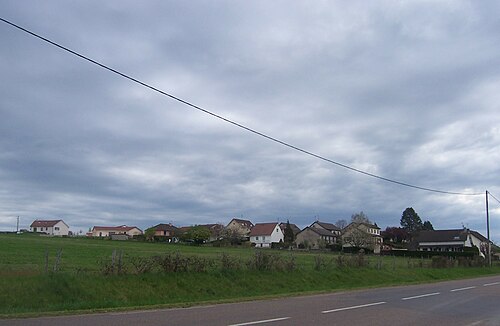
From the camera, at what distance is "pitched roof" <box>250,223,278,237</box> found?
5610 inches

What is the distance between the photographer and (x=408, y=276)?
38.0 m

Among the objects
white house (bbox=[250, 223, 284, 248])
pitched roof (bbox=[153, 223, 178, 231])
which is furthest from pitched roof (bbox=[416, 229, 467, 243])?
pitched roof (bbox=[153, 223, 178, 231])

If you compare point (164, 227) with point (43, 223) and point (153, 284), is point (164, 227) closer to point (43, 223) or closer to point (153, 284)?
point (43, 223)

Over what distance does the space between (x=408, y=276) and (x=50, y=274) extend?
27.6 m

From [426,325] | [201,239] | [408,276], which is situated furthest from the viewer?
[201,239]

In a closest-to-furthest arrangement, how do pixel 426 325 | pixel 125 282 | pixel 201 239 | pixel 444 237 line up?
pixel 426 325
pixel 125 282
pixel 201 239
pixel 444 237

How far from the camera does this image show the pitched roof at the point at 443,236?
418ft

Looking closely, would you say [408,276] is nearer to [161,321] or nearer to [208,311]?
[208,311]

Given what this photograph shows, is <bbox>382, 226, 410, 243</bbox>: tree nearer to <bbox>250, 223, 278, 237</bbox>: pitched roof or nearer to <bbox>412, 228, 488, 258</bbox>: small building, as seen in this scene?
<bbox>412, 228, 488, 258</bbox>: small building

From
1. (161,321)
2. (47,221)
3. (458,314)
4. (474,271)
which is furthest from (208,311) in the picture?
(47,221)

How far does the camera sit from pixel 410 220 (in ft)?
609

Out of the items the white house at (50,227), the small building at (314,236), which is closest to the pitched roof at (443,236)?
the small building at (314,236)

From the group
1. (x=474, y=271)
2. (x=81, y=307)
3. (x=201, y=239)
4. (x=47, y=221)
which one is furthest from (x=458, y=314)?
(x=47, y=221)

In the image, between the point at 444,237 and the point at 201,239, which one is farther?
the point at 444,237
